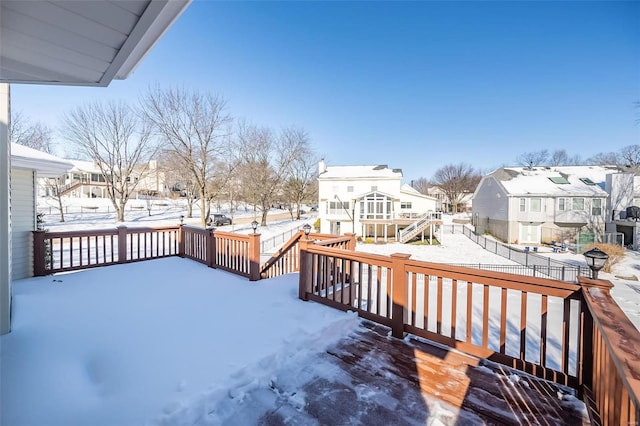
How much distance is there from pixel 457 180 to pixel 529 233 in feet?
89.2

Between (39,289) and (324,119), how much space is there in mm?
21766

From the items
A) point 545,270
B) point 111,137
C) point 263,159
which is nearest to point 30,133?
point 111,137

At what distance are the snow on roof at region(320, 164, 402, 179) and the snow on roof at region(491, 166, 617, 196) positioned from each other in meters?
9.33

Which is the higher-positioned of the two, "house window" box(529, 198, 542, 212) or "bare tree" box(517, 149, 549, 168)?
"bare tree" box(517, 149, 549, 168)

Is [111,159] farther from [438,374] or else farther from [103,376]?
[438,374]

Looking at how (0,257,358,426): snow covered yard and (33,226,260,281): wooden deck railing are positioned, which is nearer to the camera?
(0,257,358,426): snow covered yard

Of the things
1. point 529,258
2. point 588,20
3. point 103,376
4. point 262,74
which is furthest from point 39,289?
point 529,258

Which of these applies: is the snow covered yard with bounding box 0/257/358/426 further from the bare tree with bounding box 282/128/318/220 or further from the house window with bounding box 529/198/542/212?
the house window with bounding box 529/198/542/212

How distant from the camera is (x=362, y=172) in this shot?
24906 millimetres

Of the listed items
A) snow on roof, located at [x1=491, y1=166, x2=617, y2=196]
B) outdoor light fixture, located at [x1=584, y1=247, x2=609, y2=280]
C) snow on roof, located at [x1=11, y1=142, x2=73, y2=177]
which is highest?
snow on roof, located at [x1=491, y1=166, x2=617, y2=196]

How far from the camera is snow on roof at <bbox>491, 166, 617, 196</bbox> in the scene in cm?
2073

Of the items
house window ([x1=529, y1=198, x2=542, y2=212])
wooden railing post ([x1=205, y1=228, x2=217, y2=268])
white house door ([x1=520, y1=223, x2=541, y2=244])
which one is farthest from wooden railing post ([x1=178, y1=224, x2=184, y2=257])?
house window ([x1=529, y1=198, x2=542, y2=212])

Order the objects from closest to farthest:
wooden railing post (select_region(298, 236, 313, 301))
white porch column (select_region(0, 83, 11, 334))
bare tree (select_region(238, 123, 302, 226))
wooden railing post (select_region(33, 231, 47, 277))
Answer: white porch column (select_region(0, 83, 11, 334)) < wooden railing post (select_region(298, 236, 313, 301)) < wooden railing post (select_region(33, 231, 47, 277)) < bare tree (select_region(238, 123, 302, 226))

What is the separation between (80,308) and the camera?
361 cm
